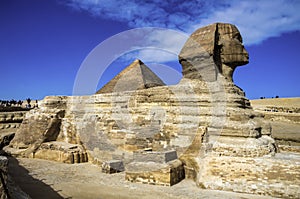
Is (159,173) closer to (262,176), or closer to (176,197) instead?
(176,197)

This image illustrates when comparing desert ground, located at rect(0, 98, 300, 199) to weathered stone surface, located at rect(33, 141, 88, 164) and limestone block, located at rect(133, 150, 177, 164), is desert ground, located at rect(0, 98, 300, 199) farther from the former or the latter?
limestone block, located at rect(133, 150, 177, 164)

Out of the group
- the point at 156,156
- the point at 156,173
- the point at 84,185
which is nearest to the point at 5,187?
the point at 84,185

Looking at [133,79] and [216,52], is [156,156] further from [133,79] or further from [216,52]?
[133,79]

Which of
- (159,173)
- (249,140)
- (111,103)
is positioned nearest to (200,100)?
(249,140)

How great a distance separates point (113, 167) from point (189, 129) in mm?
2697

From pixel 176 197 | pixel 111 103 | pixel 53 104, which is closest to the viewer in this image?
pixel 176 197

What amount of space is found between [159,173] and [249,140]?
238 centimetres

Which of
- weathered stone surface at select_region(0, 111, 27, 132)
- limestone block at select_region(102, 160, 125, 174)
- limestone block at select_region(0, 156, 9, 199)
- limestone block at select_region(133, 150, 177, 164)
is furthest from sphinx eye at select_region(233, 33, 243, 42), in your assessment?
weathered stone surface at select_region(0, 111, 27, 132)

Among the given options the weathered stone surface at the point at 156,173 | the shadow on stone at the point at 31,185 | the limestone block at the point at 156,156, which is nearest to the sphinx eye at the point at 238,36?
the limestone block at the point at 156,156

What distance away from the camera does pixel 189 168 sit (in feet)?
22.4

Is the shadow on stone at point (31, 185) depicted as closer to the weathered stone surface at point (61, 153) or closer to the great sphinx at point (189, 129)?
the weathered stone surface at point (61, 153)

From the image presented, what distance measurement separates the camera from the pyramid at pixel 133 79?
1423 centimetres

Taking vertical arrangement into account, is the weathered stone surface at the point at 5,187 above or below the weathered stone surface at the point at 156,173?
above

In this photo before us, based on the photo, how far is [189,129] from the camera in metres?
7.14
